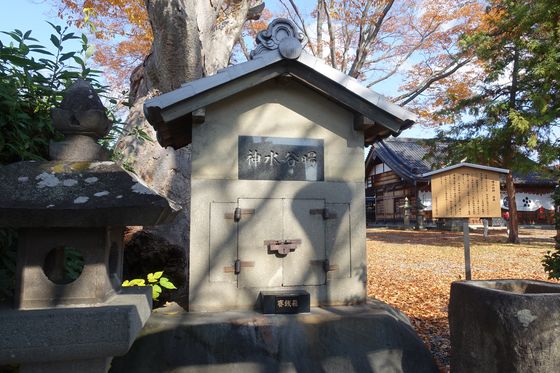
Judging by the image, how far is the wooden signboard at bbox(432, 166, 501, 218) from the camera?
5613 millimetres

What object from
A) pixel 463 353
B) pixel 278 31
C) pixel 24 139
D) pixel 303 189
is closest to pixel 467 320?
pixel 463 353

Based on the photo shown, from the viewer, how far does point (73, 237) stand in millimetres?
2557

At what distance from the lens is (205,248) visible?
437 cm

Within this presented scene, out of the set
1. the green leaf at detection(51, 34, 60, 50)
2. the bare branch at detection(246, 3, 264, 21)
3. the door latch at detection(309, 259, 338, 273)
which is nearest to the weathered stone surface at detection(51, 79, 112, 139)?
the green leaf at detection(51, 34, 60, 50)

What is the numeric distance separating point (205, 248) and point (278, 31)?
291 centimetres

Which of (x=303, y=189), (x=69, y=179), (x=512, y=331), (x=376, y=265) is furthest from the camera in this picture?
(x=376, y=265)

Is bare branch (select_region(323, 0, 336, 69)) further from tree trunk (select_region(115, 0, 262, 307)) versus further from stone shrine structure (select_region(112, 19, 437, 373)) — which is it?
stone shrine structure (select_region(112, 19, 437, 373))

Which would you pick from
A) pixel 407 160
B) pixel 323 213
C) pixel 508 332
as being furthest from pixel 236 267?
pixel 407 160

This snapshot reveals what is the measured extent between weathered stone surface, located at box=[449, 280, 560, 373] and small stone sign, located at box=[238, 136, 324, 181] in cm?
223

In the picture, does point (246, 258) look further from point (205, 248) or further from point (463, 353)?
point (463, 353)

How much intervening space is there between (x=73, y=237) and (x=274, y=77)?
3097 millimetres

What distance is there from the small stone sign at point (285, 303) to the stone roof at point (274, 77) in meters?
2.32

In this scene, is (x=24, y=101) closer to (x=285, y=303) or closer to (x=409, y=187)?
(x=285, y=303)

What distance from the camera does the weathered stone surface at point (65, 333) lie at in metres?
2.19
